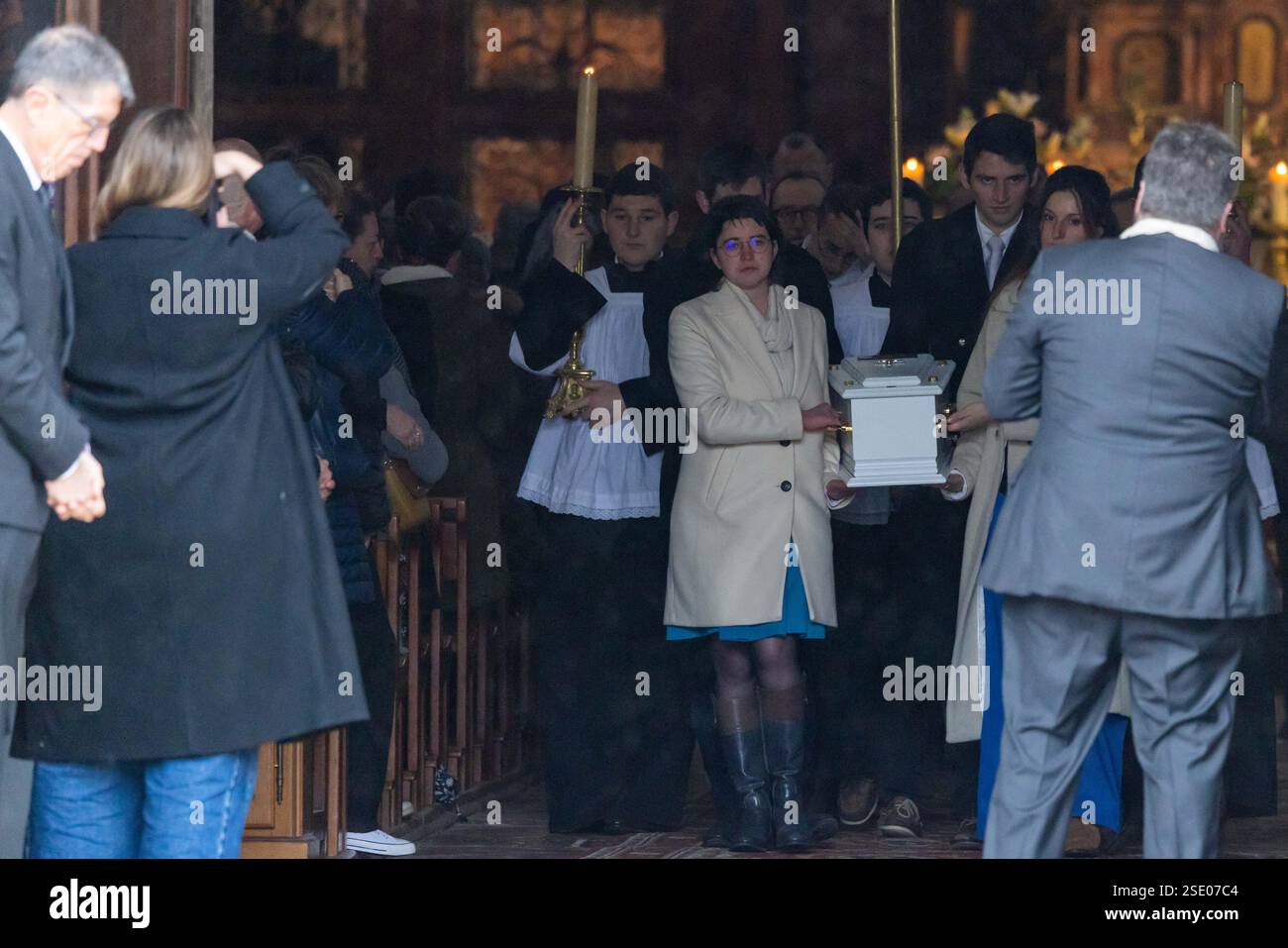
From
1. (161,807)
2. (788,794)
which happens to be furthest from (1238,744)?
(161,807)

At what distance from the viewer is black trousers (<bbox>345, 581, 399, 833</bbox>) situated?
637 centimetres

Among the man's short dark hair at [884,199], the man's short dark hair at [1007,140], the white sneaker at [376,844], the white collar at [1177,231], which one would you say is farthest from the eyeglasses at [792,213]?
the white collar at [1177,231]

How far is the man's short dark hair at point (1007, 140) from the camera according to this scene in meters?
6.64

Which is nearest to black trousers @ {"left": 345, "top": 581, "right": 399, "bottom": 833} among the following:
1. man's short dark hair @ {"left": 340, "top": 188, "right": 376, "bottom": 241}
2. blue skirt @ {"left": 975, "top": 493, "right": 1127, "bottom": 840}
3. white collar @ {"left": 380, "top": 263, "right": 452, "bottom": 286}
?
man's short dark hair @ {"left": 340, "top": 188, "right": 376, "bottom": 241}

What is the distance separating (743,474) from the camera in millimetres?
6434

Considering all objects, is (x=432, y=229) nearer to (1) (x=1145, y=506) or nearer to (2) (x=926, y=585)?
(2) (x=926, y=585)

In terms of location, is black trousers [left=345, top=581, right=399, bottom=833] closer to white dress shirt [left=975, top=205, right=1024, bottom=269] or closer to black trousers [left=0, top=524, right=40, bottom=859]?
black trousers [left=0, top=524, right=40, bottom=859]

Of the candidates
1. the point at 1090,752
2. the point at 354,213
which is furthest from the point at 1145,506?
the point at 354,213

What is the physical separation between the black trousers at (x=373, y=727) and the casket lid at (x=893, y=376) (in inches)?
56.8

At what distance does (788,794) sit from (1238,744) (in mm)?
1403

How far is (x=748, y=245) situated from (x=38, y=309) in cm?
253

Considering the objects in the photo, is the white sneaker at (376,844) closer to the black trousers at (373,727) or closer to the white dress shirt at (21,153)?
the black trousers at (373,727)

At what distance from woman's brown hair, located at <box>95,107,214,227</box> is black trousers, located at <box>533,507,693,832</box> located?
2436mm
